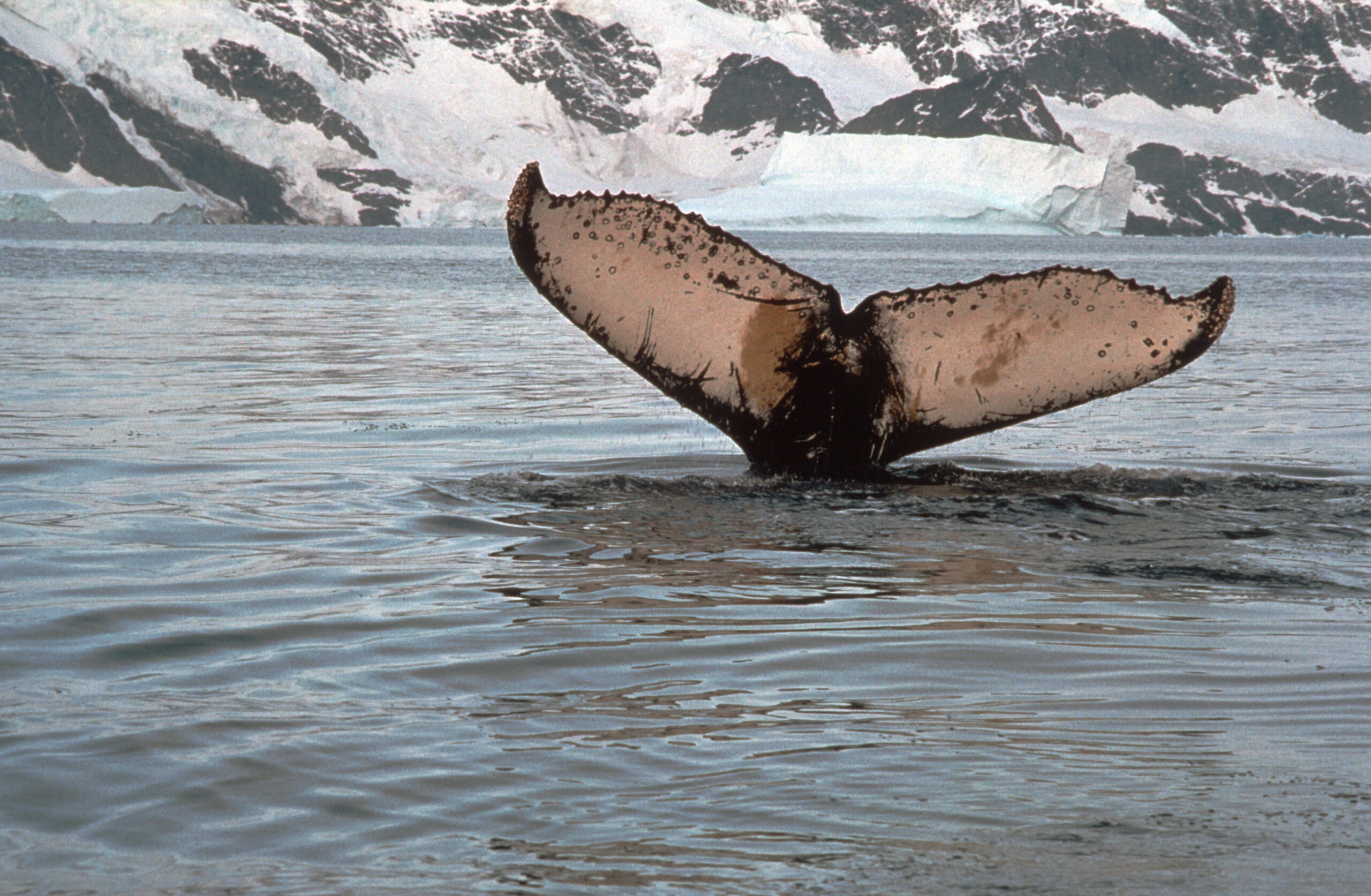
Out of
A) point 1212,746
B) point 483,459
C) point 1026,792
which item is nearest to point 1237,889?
point 1026,792

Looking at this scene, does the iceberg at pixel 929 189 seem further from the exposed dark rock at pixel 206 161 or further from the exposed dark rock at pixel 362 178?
the exposed dark rock at pixel 362 178

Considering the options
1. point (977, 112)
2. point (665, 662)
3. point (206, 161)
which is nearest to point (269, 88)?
point (206, 161)

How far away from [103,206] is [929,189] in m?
53.5

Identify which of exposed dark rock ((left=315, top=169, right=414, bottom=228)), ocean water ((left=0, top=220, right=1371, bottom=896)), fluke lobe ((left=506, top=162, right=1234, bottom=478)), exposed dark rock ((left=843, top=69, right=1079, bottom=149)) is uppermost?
exposed dark rock ((left=843, top=69, right=1079, bottom=149))

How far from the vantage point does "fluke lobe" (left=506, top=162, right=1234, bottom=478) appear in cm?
487

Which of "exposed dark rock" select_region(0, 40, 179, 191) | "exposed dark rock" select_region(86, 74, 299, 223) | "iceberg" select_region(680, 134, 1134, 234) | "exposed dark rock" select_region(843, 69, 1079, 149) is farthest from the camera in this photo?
"exposed dark rock" select_region(843, 69, 1079, 149)

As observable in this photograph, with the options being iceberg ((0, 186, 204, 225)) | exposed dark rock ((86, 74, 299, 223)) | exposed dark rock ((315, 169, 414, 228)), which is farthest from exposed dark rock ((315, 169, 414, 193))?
iceberg ((0, 186, 204, 225))

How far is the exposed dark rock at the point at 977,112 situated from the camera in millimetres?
183250

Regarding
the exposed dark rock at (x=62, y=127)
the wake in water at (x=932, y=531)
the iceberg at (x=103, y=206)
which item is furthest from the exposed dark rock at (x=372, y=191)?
the wake in water at (x=932, y=531)

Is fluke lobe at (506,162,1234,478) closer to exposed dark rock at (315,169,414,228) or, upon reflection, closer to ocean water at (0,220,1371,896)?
ocean water at (0,220,1371,896)

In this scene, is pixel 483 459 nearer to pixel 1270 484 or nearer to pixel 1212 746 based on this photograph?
pixel 1270 484

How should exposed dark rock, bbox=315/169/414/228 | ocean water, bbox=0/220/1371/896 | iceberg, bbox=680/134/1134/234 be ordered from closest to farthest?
ocean water, bbox=0/220/1371/896 < iceberg, bbox=680/134/1134/234 < exposed dark rock, bbox=315/169/414/228

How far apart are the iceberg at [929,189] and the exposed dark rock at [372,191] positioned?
88.4m

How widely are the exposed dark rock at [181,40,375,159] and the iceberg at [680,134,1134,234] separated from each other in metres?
101
